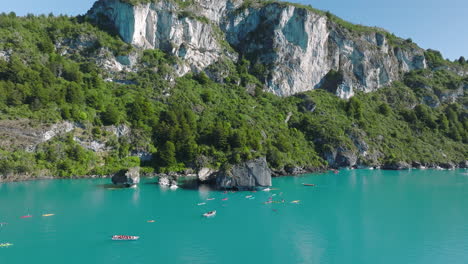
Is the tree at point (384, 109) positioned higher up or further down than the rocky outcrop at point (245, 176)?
higher up

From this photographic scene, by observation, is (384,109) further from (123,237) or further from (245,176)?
(123,237)

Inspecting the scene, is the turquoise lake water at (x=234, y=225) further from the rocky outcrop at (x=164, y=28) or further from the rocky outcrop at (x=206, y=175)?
the rocky outcrop at (x=164, y=28)

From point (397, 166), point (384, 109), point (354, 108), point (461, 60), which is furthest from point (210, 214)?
point (461, 60)

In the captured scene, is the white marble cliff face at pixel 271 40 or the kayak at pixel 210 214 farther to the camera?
the white marble cliff face at pixel 271 40

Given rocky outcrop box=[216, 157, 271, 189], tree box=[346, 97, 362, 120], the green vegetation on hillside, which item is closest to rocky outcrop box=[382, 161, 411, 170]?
the green vegetation on hillside

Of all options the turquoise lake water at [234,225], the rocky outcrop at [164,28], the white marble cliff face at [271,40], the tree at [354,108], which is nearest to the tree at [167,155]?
the turquoise lake water at [234,225]

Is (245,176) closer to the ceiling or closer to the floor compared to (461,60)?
closer to the floor

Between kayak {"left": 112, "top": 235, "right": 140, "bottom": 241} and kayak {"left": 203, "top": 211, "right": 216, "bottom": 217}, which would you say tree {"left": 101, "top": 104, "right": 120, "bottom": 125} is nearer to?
kayak {"left": 203, "top": 211, "right": 216, "bottom": 217}
